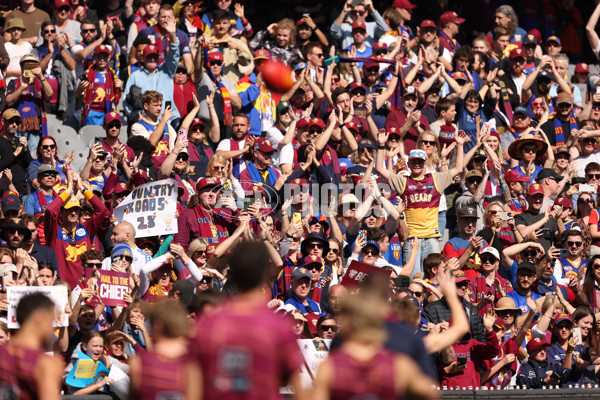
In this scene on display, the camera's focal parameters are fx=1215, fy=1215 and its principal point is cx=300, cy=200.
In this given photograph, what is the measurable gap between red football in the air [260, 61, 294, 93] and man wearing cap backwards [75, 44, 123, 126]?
1.82 metres

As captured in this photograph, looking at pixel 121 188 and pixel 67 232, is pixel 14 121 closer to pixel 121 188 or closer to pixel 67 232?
pixel 121 188

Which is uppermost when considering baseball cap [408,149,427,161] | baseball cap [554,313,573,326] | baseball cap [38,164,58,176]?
baseball cap [408,149,427,161]

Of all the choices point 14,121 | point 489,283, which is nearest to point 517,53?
point 489,283

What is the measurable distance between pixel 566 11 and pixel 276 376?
15.4 meters

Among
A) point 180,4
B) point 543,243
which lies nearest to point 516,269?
point 543,243

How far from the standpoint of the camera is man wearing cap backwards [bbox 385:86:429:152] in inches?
595

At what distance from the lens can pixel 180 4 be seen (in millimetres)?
16953

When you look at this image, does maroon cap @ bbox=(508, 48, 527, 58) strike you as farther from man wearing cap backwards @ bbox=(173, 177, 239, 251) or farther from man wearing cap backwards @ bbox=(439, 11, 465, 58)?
man wearing cap backwards @ bbox=(173, 177, 239, 251)

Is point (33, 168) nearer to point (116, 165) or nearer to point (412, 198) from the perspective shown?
point (116, 165)

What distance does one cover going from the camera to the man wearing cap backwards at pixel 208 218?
12.7 metres

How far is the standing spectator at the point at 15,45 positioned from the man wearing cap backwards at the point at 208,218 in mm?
3507

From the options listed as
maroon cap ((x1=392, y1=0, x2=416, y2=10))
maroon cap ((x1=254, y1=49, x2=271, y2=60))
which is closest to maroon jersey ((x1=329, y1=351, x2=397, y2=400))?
maroon cap ((x1=254, y1=49, x2=271, y2=60))

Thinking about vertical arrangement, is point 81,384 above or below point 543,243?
below

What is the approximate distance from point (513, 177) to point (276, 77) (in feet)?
10.3
